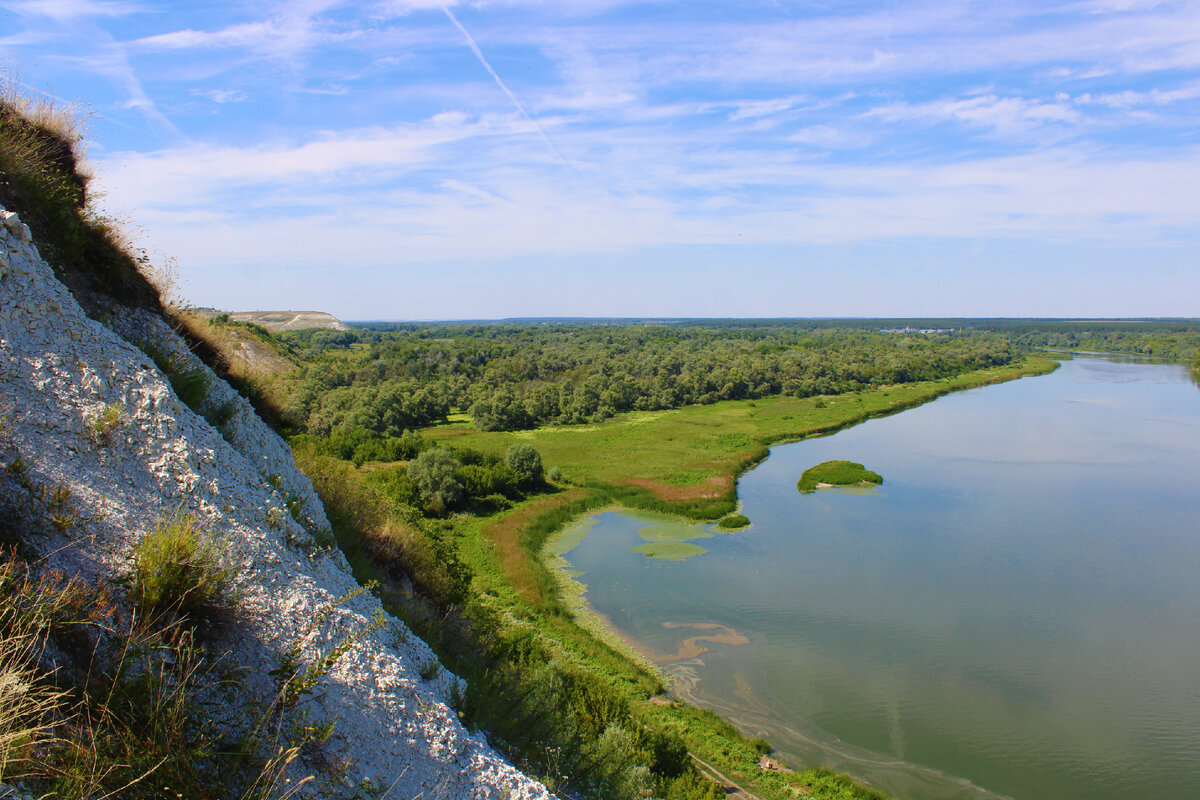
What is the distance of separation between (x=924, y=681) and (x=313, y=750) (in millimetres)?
16010

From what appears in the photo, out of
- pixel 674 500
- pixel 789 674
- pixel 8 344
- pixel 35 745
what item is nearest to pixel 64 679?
pixel 35 745

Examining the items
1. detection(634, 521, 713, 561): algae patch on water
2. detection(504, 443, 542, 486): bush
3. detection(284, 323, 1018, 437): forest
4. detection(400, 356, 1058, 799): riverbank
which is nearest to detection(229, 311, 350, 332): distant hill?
detection(284, 323, 1018, 437): forest

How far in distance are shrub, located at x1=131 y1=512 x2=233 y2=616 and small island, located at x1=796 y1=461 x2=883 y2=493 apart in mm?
32144

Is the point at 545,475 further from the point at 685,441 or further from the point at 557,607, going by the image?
the point at 557,607

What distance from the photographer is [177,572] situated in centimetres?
433

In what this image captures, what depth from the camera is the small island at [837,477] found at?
112 ft

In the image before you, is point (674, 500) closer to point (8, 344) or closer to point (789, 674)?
point (789, 674)

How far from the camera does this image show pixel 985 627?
18469mm

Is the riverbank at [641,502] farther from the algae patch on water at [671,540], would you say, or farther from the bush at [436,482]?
the bush at [436,482]

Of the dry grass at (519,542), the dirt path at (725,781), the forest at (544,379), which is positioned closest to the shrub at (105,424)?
the dirt path at (725,781)

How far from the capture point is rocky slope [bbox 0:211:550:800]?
440 centimetres

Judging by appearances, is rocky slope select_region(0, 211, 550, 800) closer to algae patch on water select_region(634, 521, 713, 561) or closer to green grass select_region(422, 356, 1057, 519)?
algae patch on water select_region(634, 521, 713, 561)

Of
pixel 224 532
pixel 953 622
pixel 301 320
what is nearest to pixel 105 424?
pixel 224 532

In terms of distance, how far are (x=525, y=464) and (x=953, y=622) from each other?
2077cm
